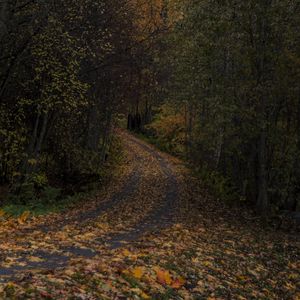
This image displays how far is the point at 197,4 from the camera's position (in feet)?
80.5

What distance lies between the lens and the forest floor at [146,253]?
8.64 metres

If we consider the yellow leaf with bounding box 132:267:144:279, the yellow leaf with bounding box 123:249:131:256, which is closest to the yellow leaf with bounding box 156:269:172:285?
the yellow leaf with bounding box 132:267:144:279

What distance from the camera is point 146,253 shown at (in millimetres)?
11938

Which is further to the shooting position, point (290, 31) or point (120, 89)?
point (120, 89)

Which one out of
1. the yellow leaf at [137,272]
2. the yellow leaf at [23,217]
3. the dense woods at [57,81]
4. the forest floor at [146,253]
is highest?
the dense woods at [57,81]

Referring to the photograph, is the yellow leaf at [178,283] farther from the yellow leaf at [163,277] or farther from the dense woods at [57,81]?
the dense woods at [57,81]

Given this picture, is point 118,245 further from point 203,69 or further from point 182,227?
point 203,69

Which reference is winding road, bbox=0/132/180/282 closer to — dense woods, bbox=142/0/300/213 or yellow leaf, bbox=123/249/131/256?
yellow leaf, bbox=123/249/131/256

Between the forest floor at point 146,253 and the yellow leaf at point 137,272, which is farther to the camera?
the yellow leaf at point 137,272

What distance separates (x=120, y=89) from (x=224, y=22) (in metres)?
13.9

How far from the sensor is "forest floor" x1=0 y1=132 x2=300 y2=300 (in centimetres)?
A: 864

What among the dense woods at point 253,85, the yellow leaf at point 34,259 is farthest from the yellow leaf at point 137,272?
the dense woods at point 253,85

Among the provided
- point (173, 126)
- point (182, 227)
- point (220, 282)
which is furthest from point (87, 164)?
point (220, 282)

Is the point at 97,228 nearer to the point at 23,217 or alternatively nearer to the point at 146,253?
the point at 23,217
